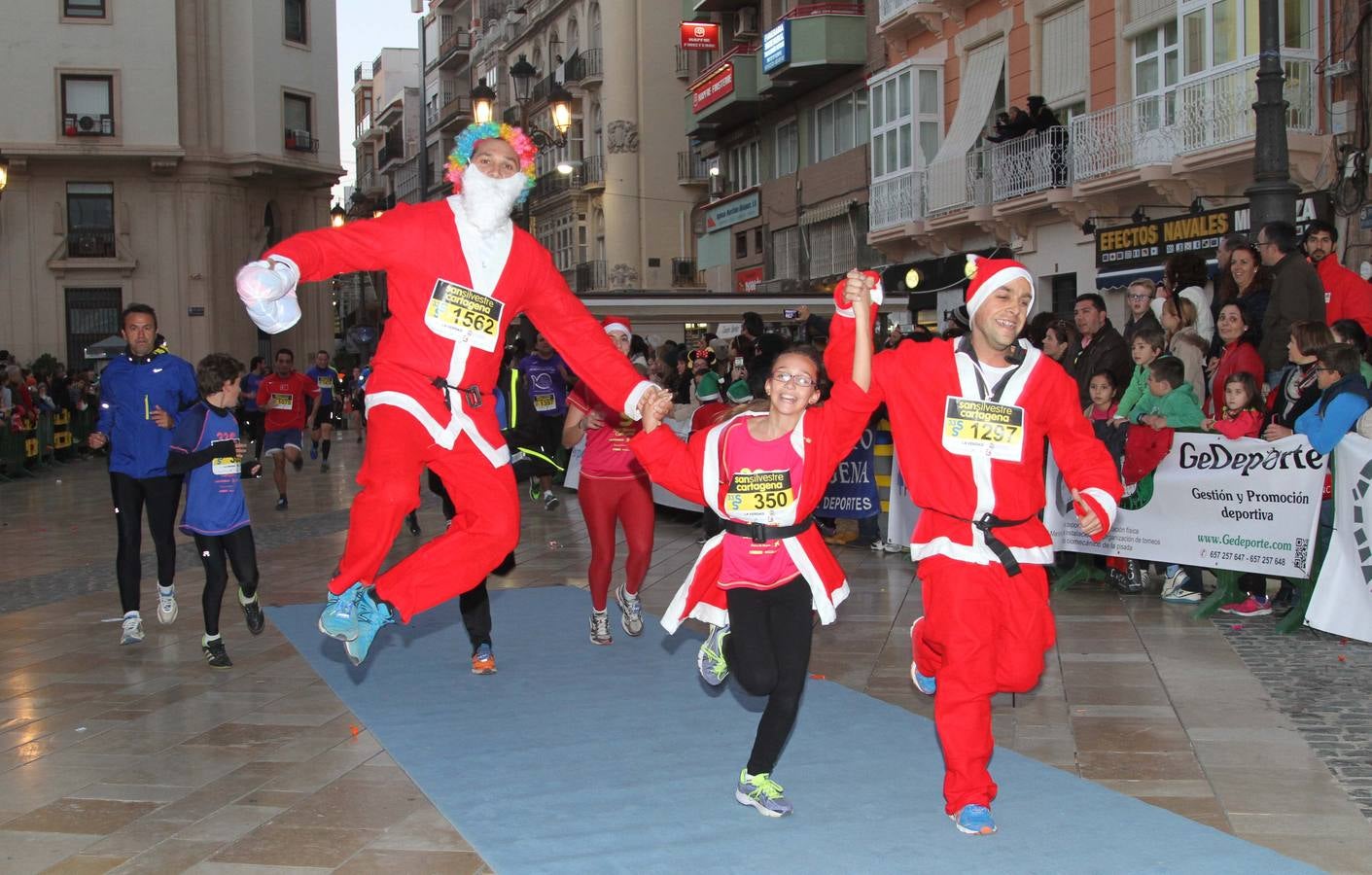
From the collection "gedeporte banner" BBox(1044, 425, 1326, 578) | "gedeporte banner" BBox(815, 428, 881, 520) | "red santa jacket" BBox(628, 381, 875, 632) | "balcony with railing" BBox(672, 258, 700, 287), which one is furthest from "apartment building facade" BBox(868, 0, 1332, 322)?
"balcony with railing" BBox(672, 258, 700, 287)

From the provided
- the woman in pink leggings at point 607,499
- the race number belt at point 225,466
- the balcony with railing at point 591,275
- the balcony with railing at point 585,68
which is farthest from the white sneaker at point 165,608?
the balcony with railing at point 585,68

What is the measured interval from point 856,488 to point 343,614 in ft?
26.2

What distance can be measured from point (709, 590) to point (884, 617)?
411 centimetres

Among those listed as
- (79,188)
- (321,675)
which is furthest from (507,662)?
(79,188)

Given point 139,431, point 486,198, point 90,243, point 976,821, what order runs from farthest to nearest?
point 90,243 → point 139,431 → point 486,198 → point 976,821

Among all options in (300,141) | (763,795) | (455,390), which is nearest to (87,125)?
(300,141)

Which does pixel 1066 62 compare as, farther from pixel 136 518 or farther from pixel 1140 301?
pixel 136 518

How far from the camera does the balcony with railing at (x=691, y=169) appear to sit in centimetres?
5177

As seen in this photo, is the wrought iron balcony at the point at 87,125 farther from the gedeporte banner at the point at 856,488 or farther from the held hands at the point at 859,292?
the held hands at the point at 859,292

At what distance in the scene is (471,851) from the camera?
513cm

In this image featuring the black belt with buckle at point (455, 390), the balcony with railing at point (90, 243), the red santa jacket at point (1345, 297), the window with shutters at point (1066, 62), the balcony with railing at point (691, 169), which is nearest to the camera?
the black belt with buckle at point (455, 390)

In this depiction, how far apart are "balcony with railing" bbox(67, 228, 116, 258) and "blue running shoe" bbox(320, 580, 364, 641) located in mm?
41090

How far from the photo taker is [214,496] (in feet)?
27.3

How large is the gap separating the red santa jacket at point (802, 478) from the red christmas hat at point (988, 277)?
563mm
